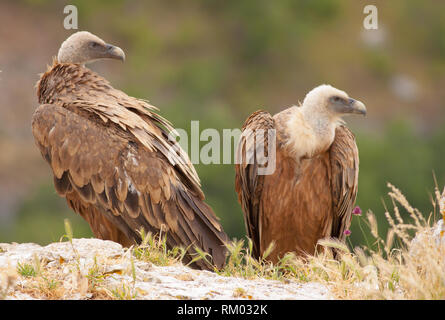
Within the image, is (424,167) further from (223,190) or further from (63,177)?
(63,177)

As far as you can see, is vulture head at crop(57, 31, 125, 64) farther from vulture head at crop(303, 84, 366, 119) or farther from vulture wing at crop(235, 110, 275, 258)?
vulture head at crop(303, 84, 366, 119)

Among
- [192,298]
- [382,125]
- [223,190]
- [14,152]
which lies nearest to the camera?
[192,298]

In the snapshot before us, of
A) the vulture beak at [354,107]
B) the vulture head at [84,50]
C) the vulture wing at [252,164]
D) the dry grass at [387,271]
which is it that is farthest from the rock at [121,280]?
the vulture head at [84,50]

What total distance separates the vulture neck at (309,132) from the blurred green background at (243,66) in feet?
80.7

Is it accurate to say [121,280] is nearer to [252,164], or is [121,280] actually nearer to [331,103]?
[252,164]

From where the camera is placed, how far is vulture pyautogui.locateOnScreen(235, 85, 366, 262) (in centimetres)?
731

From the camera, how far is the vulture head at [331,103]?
7.46 metres

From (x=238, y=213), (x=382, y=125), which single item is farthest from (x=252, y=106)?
(x=238, y=213)

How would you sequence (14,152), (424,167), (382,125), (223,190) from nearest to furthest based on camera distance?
(223,190) < (424,167) < (14,152) < (382,125)

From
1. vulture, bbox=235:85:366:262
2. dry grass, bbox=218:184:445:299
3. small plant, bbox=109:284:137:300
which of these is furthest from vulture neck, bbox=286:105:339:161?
small plant, bbox=109:284:137:300

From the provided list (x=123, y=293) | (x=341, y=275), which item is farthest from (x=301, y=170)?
(x=123, y=293)

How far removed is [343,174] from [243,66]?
1694 inches

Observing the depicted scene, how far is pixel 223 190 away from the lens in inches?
1194
